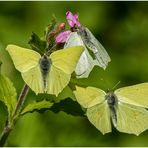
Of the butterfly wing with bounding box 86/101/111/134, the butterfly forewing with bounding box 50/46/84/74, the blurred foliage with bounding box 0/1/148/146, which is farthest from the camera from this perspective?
the blurred foliage with bounding box 0/1/148/146

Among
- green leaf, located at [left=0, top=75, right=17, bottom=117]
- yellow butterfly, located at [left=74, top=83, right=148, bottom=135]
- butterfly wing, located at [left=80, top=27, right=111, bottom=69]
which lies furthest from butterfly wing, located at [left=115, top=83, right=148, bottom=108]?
green leaf, located at [left=0, top=75, right=17, bottom=117]

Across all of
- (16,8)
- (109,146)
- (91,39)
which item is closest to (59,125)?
(109,146)

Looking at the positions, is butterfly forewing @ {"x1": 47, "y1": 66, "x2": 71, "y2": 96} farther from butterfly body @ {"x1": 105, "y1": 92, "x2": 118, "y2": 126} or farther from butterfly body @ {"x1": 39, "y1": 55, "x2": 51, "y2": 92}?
butterfly body @ {"x1": 105, "y1": 92, "x2": 118, "y2": 126}

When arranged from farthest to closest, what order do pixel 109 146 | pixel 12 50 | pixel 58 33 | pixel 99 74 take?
1. pixel 99 74
2. pixel 109 146
3. pixel 58 33
4. pixel 12 50

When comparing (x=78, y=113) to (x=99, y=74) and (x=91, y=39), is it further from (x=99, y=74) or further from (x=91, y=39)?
(x=99, y=74)

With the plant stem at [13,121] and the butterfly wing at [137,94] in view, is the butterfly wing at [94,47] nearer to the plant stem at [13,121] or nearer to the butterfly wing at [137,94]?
the butterfly wing at [137,94]

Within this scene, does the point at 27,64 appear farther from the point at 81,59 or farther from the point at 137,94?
the point at 137,94
